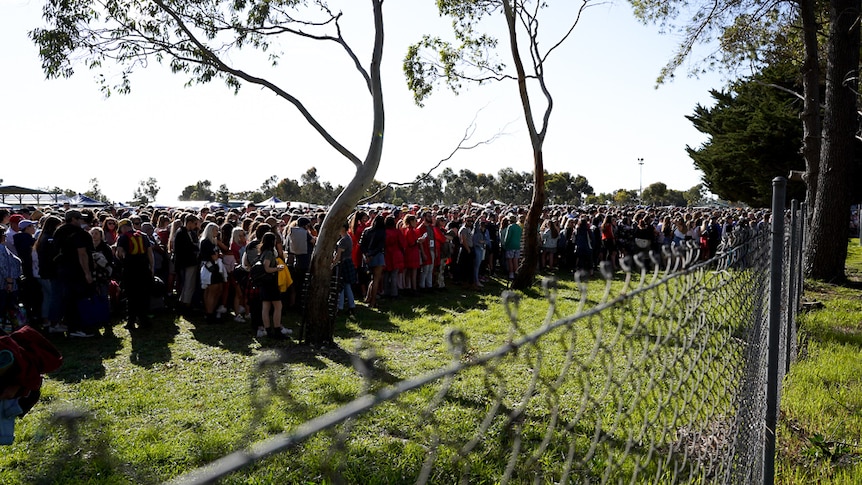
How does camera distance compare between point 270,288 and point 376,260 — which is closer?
point 270,288

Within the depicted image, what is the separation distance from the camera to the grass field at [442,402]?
2623 millimetres

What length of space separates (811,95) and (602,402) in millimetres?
14993

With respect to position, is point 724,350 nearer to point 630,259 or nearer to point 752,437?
Result: point 752,437

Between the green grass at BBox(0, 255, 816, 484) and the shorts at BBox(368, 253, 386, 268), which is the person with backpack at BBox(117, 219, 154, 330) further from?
the shorts at BBox(368, 253, 386, 268)

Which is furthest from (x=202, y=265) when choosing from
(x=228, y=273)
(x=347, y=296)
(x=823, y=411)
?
(x=823, y=411)

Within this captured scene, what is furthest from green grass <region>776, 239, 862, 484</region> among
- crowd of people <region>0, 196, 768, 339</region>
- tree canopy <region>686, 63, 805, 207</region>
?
tree canopy <region>686, 63, 805, 207</region>

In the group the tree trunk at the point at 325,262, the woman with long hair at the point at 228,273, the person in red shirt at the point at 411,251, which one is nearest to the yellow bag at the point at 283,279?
the tree trunk at the point at 325,262

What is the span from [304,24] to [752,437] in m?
7.72

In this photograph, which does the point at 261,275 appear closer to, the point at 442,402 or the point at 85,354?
the point at 85,354

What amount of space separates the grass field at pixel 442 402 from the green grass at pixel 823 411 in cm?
2

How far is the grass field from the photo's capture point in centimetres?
262

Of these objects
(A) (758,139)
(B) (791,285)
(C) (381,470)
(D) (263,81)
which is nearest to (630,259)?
(C) (381,470)

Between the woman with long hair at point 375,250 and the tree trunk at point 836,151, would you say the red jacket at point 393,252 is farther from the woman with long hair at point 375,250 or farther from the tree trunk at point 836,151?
the tree trunk at point 836,151

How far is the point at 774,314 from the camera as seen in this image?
9.98 ft
